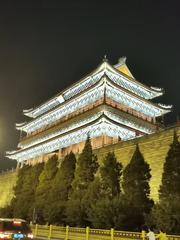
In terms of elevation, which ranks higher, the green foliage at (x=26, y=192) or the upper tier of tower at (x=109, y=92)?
the upper tier of tower at (x=109, y=92)

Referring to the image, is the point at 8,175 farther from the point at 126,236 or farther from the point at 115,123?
the point at 126,236

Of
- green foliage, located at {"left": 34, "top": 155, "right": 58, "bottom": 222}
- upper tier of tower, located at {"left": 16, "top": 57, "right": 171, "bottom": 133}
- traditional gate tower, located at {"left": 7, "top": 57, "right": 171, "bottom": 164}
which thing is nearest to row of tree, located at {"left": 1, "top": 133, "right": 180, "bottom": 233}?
green foliage, located at {"left": 34, "top": 155, "right": 58, "bottom": 222}

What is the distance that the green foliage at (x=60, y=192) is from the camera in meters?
23.6

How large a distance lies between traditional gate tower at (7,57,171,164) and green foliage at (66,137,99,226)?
14331mm

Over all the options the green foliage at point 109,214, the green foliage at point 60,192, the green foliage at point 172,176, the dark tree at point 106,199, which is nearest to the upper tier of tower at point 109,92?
the green foliage at point 60,192

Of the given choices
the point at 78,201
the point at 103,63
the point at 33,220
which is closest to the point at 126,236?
the point at 78,201

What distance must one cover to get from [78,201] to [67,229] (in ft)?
8.58

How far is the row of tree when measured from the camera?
58.5 ft

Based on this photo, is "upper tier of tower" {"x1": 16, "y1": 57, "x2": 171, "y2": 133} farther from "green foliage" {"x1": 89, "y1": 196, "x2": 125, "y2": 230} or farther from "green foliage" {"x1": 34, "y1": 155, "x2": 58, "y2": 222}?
"green foliage" {"x1": 89, "y1": 196, "x2": 125, "y2": 230}

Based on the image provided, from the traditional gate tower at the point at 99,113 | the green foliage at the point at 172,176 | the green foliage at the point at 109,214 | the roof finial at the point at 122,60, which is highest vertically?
the roof finial at the point at 122,60

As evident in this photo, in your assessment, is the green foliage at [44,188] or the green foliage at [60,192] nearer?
the green foliage at [60,192]

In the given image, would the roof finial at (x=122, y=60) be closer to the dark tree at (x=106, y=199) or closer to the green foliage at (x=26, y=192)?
the green foliage at (x=26, y=192)

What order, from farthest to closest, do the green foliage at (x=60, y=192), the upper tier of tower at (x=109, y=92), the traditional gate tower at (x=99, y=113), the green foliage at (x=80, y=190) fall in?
the upper tier of tower at (x=109, y=92)
the traditional gate tower at (x=99, y=113)
the green foliage at (x=60, y=192)
the green foliage at (x=80, y=190)

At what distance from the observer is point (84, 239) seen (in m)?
17.8
